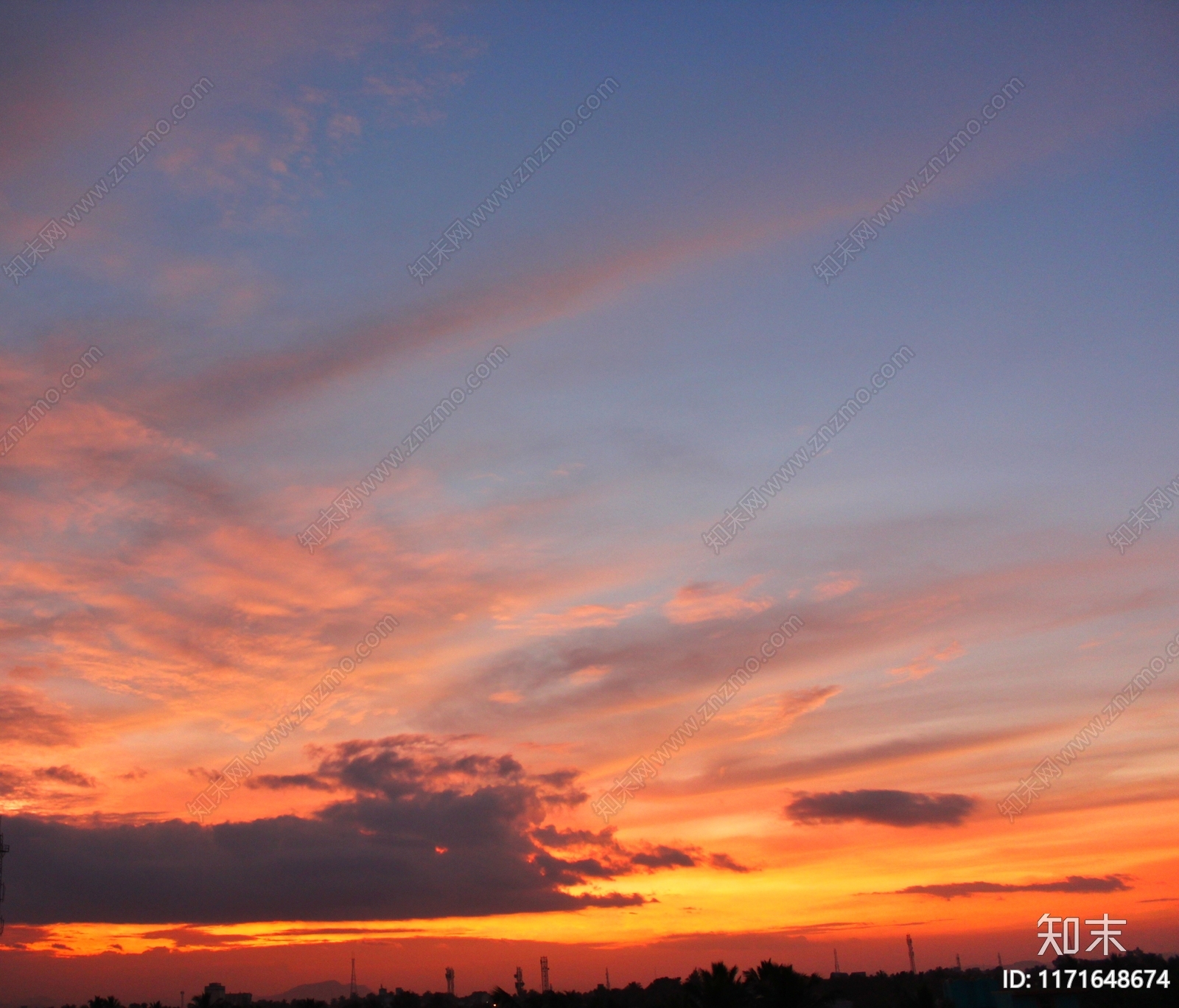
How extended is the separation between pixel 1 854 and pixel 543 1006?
54535 mm

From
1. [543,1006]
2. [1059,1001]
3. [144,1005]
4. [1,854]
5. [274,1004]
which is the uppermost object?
[1,854]

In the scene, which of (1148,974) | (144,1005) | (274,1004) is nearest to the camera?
(1148,974)

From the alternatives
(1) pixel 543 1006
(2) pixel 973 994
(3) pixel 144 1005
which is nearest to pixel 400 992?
(3) pixel 144 1005

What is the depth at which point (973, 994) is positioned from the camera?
58.7m

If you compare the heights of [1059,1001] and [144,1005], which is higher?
[1059,1001]

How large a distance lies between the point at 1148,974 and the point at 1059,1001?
43.2 feet

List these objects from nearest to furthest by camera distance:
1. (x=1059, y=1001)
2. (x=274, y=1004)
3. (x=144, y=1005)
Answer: (x=1059, y=1001) < (x=144, y=1005) < (x=274, y=1004)

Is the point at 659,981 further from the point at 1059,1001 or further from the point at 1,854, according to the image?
the point at 1059,1001

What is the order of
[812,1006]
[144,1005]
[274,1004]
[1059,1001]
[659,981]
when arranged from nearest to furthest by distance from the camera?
[812,1006] → [1059,1001] → [144,1005] → [659,981] → [274,1004]

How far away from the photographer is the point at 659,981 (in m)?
164

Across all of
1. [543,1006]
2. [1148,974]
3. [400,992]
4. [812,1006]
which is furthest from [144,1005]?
[1148,974]

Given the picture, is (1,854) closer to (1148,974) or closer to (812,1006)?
(812,1006)

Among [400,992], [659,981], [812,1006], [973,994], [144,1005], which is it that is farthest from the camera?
[659,981]

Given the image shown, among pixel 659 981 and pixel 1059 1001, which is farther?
pixel 659 981
